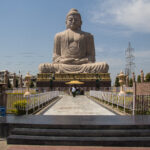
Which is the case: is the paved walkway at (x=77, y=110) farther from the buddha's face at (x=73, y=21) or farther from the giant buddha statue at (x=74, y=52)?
the buddha's face at (x=73, y=21)

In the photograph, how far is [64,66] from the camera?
2955 cm

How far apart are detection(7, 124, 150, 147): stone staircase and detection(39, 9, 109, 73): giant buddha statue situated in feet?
79.5

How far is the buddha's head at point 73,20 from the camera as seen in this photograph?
1220 inches

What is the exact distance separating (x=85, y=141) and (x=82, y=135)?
0.22 meters

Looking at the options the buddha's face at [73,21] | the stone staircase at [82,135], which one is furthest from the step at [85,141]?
the buddha's face at [73,21]

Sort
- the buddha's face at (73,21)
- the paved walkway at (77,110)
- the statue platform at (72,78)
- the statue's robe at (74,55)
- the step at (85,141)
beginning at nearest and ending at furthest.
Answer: the step at (85,141) → the paved walkway at (77,110) → the statue platform at (72,78) → the statue's robe at (74,55) → the buddha's face at (73,21)

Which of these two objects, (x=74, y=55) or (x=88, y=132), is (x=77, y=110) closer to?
(x=88, y=132)

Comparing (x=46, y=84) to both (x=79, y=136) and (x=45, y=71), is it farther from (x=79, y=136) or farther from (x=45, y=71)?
(x=79, y=136)

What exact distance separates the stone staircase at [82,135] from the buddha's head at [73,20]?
2686 centimetres

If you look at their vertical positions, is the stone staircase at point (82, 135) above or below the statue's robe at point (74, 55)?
below

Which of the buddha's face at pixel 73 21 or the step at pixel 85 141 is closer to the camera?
the step at pixel 85 141

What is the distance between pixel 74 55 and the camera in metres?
30.6

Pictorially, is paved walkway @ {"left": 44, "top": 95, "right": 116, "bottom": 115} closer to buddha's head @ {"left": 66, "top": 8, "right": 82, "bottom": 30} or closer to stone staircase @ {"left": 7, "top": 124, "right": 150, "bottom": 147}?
stone staircase @ {"left": 7, "top": 124, "right": 150, "bottom": 147}

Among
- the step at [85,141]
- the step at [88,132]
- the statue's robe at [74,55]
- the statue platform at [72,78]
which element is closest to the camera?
the step at [85,141]
